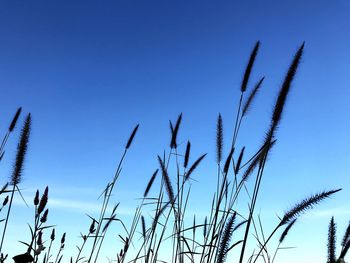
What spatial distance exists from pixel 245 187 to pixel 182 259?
45.3 inches

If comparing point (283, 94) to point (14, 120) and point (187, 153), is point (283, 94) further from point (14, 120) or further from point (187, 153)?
point (14, 120)

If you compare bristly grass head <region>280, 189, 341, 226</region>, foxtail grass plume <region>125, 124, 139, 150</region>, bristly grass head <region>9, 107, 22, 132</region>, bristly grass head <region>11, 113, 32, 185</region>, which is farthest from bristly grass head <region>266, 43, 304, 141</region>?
bristly grass head <region>9, 107, 22, 132</region>

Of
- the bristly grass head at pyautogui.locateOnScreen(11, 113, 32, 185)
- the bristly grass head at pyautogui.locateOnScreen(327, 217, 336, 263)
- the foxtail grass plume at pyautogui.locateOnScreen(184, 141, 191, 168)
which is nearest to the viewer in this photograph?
the bristly grass head at pyautogui.locateOnScreen(327, 217, 336, 263)

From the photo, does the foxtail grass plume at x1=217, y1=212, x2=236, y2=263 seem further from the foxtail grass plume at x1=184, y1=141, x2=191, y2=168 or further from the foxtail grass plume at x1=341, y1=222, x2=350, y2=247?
the foxtail grass plume at x1=184, y1=141, x2=191, y2=168

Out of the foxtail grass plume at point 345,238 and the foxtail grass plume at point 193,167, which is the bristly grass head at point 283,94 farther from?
the foxtail grass plume at point 193,167

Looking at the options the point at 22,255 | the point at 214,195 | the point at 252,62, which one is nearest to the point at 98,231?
the point at 214,195

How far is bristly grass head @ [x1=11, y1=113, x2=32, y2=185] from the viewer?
3932mm

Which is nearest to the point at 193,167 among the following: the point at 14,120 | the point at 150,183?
the point at 150,183

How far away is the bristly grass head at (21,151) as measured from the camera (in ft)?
12.9

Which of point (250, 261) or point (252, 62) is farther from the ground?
point (252, 62)

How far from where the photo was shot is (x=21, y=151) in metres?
4.13

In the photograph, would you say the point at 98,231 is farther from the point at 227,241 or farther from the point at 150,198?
the point at 227,241

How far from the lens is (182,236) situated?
14.3 ft

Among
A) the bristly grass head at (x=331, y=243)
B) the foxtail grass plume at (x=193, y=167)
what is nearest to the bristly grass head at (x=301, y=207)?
the bristly grass head at (x=331, y=243)
